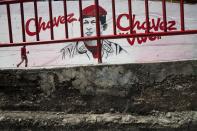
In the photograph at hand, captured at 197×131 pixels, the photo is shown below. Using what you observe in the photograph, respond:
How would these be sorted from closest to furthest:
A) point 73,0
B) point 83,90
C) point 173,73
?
point 173,73 → point 83,90 → point 73,0

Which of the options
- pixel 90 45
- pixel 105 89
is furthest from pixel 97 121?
pixel 90 45

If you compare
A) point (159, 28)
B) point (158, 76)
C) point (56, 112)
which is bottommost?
point (56, 112)

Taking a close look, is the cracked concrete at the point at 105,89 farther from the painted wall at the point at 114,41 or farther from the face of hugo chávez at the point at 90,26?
the face of hugo chávez at the point at 90,26

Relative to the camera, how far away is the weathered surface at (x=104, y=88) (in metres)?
3.78

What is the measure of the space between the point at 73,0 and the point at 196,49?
282 centimetres

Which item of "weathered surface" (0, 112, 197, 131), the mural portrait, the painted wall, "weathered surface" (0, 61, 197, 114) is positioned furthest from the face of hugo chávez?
"weathered surface" (0, 112, 197, 131)

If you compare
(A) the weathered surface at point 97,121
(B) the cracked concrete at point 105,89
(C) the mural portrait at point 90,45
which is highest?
(C) the mural portrait at point 90,45

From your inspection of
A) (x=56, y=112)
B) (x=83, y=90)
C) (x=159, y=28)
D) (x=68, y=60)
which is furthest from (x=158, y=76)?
(x=68, y=60)

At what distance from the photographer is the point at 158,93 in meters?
3.81

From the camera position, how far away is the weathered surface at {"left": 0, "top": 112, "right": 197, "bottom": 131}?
3.69 m

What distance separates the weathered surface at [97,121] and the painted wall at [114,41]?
11.8 ft

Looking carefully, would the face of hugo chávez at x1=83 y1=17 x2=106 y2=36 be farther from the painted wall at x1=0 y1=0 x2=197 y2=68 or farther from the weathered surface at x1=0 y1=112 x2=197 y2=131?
the weathered surface at x1=0 y1=112 x2=197 y2=131

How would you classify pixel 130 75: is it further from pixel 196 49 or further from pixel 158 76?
pixel 196 49

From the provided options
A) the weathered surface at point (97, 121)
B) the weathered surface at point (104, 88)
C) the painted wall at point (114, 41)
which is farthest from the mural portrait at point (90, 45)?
the weathered surface at point (97, 121)
